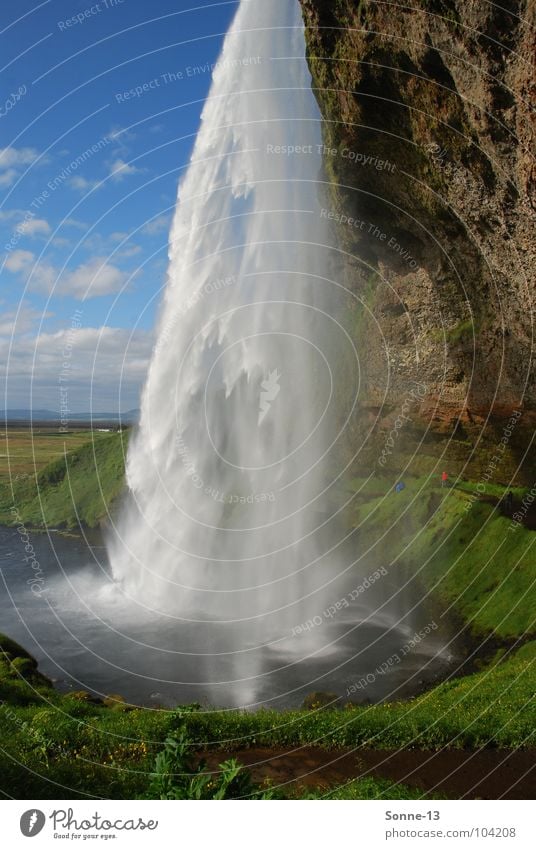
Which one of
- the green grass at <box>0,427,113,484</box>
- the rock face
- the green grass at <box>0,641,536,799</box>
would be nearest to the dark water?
the green grass at <box>0,641,536,799</box>

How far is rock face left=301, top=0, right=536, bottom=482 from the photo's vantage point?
15984 mm

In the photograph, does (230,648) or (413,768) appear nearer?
(413,768)

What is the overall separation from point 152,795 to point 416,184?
76.8 feet

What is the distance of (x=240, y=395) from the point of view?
113 ft

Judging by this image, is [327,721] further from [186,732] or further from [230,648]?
[230,648]

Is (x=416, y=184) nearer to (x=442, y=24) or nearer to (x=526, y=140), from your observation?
(x=442, y=24)

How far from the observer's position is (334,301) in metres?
40.4

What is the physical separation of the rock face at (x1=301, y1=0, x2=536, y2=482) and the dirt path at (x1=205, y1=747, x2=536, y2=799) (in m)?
14.1

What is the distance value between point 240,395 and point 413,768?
85.4 ft

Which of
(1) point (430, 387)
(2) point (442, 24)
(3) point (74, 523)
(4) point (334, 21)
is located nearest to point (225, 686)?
(1) point (430, 387)

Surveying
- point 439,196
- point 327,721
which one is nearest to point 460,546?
point 439,196

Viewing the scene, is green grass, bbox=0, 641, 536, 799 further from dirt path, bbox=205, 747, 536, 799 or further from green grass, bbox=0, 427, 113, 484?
green grass, bbox=0, 427, 113, 484

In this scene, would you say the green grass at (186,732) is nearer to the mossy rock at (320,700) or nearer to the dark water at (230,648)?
the mossy rock at (320,700)

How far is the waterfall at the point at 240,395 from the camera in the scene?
29.8m
